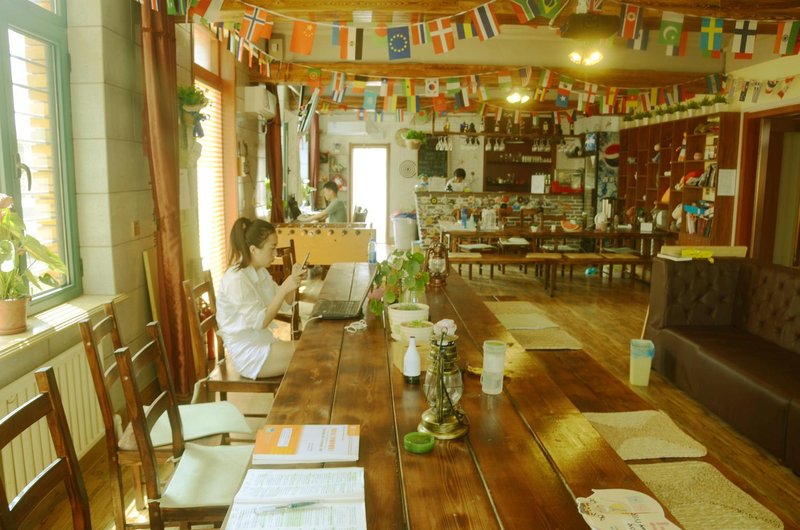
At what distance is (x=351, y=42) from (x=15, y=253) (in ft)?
10.4

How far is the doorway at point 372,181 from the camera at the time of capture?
15172mm

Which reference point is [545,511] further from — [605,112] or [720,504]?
[605,112]

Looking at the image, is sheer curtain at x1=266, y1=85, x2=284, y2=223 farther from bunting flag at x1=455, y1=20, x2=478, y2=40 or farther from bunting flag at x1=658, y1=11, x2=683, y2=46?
bunting flag at x1=658, y1=11, x2=683, y2=46

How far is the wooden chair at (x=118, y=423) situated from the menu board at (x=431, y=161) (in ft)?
40.9

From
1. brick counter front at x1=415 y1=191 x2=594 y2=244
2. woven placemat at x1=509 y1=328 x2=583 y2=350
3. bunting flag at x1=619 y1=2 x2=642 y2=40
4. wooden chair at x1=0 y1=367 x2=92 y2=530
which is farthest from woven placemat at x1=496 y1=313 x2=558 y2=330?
brick counter front at x1=415 y1=191 x2=594 y2=244

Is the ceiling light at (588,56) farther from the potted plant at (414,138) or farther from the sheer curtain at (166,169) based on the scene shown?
the potted plant at (414,138)

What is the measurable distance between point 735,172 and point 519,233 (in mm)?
2894

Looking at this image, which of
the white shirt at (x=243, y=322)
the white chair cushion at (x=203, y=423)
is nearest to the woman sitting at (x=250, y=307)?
the white shirt at (x=243, y=322)

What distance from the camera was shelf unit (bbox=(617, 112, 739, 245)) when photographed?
27.3 ft

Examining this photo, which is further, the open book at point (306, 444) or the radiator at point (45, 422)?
the radiator at point (45, 422)

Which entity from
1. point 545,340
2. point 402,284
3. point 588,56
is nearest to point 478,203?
point 588,56

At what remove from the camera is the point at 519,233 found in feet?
28.0

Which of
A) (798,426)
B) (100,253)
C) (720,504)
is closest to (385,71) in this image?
(100,253)

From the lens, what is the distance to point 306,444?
70.1 inches
